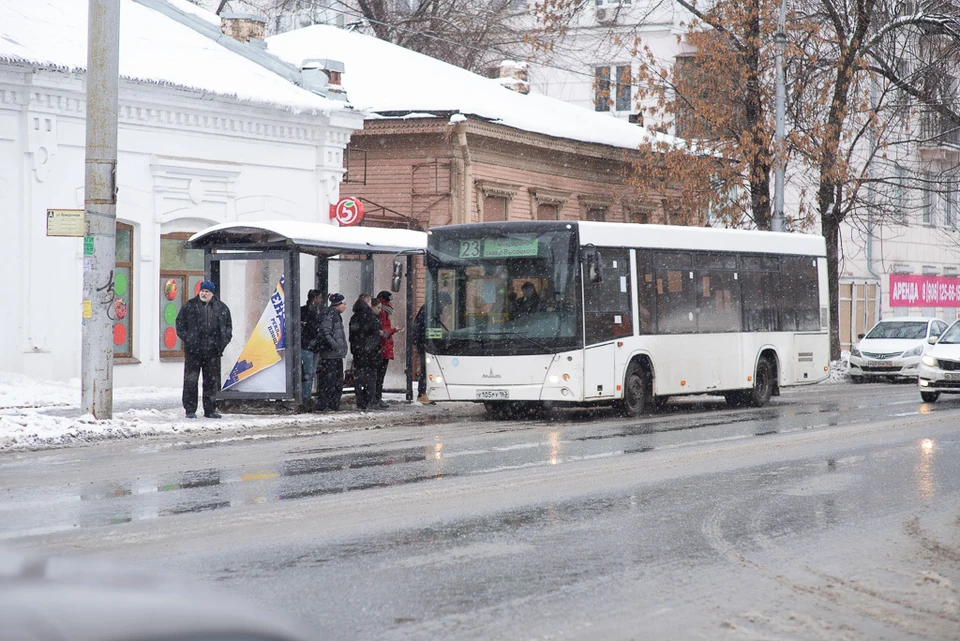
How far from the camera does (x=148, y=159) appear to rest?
76.7 ft

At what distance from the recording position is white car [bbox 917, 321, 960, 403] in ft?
74.4

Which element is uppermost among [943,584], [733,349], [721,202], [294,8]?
[294,8]

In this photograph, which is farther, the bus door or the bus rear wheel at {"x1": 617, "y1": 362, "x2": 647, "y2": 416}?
the bus rear wheel at {"x1": 617, "y1": 362, "x2": 647, "y2": 416}

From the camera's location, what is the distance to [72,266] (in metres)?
21.7

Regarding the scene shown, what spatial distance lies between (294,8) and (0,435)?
118ft

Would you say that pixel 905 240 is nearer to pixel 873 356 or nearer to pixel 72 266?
pixel 873 356

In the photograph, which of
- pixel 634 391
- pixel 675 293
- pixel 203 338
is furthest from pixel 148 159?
pixel 634 391

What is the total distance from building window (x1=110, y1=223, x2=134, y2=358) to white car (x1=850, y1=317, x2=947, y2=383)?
1838 centimetres

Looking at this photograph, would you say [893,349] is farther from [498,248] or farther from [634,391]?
[498,248]

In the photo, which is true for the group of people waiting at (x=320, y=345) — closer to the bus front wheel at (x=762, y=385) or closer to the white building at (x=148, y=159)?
the white building at (x=148, y=159)

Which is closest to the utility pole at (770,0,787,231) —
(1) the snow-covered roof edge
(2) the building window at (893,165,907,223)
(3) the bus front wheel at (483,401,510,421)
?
(2) the building window at (893,165,907,223)

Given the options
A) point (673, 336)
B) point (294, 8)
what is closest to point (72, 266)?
point (673, 336)

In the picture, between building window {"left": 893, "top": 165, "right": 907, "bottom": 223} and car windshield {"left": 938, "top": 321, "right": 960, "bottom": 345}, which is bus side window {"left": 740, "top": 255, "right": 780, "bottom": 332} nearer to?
car windshield {"left": 938, "top": 321, "right": 960, "bottom": 345}

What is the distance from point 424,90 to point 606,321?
15.2 meters
